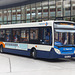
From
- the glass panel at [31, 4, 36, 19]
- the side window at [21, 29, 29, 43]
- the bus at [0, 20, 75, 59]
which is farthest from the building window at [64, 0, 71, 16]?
the side window at [21, 29, 29, 43]

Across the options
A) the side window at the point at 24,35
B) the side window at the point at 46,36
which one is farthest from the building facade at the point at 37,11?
the side window at the point at 46,36

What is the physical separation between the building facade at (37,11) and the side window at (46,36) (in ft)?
40.7

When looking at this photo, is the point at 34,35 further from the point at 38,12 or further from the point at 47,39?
the point at 38,12

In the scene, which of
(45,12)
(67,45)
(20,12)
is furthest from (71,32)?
(20,12)

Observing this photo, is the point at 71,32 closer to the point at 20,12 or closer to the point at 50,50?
the point at 50,50

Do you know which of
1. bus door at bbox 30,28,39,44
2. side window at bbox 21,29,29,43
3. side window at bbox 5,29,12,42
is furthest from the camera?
side window at bbox 5,29,12,42

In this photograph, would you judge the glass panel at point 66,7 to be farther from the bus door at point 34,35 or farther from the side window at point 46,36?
the side window at point 46,36

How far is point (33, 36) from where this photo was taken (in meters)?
14.9

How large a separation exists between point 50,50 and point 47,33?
1.04 meters

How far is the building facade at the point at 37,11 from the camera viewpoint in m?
27.7

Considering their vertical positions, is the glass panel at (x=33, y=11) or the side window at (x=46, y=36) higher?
the glass panel at (x=33, y=11)

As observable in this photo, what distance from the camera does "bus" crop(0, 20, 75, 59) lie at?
521 inches

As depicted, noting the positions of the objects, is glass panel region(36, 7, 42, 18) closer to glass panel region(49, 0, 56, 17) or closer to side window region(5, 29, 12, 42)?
glass panel region(49, 0, 56, 17)

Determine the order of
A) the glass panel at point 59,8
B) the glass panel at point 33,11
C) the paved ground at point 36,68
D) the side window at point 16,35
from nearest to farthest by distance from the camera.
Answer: the paved ground at point 36,68, the side window at point 16,35, the glass panel at point 59,8, the glass panel at point 33,11
